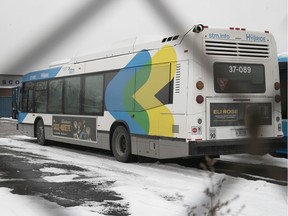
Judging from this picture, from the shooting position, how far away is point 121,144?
940 cm

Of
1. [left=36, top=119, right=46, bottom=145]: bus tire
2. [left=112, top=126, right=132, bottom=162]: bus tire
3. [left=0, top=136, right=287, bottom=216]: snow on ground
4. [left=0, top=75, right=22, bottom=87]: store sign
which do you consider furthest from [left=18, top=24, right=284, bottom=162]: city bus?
[left=0, top=75, right=22, bottom=87]: store sign

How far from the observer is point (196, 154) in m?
7.27

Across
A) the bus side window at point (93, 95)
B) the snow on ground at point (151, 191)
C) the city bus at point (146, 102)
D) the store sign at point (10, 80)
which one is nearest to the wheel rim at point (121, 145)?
the city bus at point (146, 102)

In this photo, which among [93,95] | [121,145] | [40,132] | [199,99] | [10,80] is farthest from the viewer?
[40,132]

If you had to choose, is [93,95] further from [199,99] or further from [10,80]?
[10,80]

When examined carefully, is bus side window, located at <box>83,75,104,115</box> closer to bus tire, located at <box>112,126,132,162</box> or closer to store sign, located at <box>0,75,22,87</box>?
bus tire, located at <box>112,126,132,162</box>

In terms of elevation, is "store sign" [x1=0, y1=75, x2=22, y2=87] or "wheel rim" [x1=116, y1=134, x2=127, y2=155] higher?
"store sign" [x1=0, y1=75, x2=22, y2=87]

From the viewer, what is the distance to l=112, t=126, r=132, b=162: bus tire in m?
8.96

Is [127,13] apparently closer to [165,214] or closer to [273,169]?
[273,169]

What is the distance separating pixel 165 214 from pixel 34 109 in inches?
353

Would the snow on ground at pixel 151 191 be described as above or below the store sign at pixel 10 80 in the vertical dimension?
below

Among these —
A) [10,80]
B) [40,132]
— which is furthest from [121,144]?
[10,80]

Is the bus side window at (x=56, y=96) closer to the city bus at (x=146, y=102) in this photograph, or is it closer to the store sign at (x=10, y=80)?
the city bus at (x=146, y=102)

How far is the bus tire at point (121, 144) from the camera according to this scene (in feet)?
29.4
